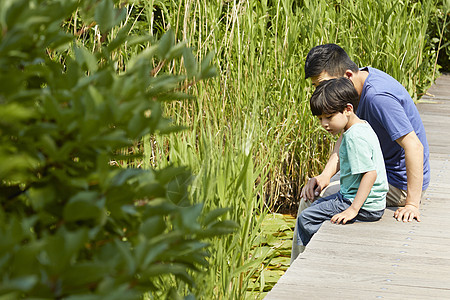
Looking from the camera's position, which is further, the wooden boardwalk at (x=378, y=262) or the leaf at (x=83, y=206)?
the wooden boardwalk at (x=378, y=262)

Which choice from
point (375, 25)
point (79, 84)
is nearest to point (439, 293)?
point (79, 84)

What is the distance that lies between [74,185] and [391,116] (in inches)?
80.8

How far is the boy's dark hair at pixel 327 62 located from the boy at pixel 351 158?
0.13 m

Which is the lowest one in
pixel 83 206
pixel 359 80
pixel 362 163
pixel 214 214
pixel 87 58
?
pixel 362 163

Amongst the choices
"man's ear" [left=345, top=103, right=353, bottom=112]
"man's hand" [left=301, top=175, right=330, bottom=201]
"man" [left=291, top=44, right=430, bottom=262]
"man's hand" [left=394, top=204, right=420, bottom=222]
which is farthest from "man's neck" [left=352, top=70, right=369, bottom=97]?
"man's hand" [left=394, top=204, right=420, bottom=222]


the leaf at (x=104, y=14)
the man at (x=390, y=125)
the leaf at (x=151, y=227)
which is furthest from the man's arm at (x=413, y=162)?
the leaf at (x=151, y=227)

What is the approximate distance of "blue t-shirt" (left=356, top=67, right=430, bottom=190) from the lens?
2.73 m

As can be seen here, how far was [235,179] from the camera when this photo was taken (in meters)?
2.10

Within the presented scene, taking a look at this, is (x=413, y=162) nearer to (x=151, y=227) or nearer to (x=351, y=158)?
(x=351, y=158)

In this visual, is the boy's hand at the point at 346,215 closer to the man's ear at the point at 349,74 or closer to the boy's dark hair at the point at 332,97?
the boy's dark hair at the point at 332,97

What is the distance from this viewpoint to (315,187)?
3076 mm

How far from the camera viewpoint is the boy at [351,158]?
265cm

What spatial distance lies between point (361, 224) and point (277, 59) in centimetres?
157

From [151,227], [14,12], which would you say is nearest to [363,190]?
[151,227]
